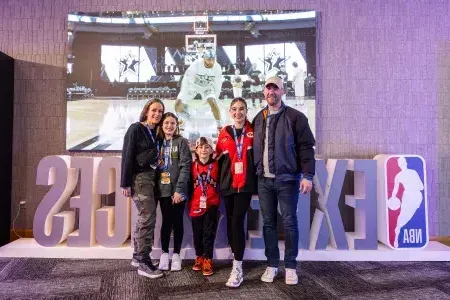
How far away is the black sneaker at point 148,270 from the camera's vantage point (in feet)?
8.20

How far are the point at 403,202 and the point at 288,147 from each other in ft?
4.76

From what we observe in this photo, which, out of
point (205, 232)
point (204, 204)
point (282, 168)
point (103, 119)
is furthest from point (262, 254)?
point (103, 119)

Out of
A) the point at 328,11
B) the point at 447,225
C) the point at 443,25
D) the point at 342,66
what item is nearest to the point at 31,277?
the point at 342,66

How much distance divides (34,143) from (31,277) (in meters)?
1.52

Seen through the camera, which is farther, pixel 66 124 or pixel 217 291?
pixel 66 124

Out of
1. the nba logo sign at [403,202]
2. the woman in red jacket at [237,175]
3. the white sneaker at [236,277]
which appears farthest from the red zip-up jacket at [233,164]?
the nba logo sign at [403,202]

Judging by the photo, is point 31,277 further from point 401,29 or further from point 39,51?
point 401,29

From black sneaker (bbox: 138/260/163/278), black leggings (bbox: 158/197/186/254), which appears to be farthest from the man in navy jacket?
black sneaker (bbox: 138/260/163/278)

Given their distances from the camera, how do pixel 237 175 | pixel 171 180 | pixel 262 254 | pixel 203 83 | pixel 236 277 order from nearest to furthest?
pixel 236 277, pixel 237 175, pixel 171 180, pixel 262 254, pixel 203 83

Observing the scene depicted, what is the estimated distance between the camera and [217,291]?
2.26m

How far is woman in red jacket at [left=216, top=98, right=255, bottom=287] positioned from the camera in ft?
7.93

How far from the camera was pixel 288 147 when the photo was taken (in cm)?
239

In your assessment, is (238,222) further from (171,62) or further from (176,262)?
(171,62)

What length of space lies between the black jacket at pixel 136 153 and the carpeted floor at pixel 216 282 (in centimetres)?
73
